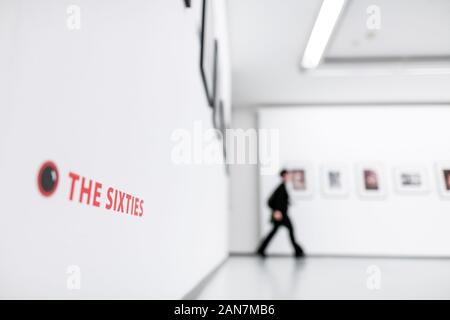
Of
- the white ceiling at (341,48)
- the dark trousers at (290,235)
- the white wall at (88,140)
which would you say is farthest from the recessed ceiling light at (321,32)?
the white wall at (88,140)

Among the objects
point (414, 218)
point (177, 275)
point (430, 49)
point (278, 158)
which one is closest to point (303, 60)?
point (430, 49)

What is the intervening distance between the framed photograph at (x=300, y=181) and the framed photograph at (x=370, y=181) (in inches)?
37.1

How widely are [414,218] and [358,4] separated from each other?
10.2 ft

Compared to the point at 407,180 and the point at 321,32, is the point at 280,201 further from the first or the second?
the point at 321,32

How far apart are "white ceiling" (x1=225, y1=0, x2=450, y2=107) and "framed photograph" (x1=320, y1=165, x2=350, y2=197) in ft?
4.50

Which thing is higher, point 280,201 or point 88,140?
point 280,201

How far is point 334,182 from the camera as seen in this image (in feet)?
19.6

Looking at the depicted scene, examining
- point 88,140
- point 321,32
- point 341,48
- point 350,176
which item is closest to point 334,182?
point 350,176

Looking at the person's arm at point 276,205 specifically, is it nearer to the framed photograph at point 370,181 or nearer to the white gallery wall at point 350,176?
the white gallery wall at point 350,176

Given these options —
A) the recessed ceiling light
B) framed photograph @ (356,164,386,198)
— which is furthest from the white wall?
framed photograph @ (356,164,386,198)

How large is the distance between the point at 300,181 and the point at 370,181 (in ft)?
4.28

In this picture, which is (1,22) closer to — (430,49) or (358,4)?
(358,4)

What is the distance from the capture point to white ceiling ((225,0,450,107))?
3.41 meters

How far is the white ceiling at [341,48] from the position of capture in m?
3.41
